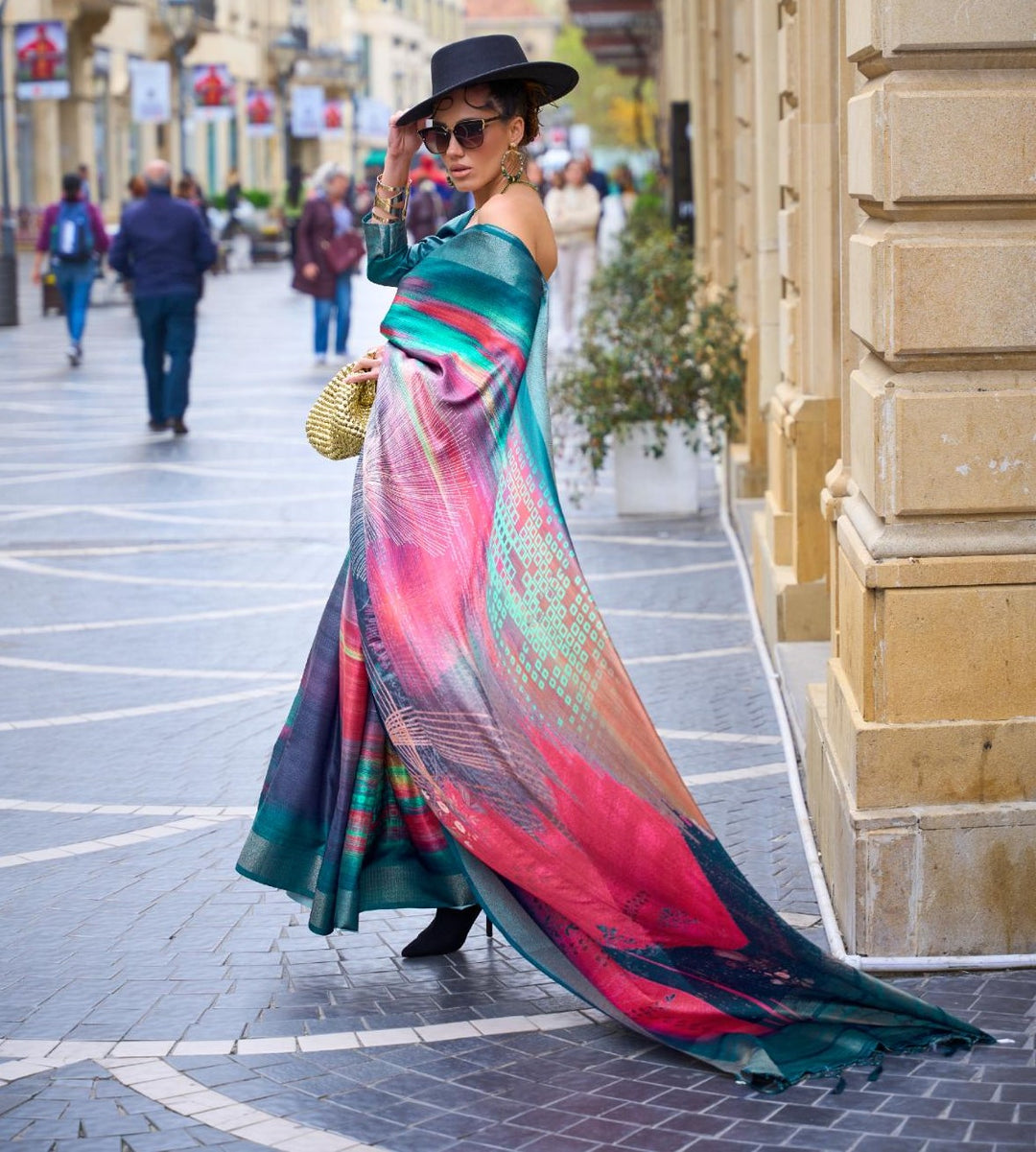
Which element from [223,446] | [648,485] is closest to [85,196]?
[223,446]

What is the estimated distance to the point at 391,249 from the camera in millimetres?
4969

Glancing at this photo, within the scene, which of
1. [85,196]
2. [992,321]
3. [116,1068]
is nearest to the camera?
[116,1068]

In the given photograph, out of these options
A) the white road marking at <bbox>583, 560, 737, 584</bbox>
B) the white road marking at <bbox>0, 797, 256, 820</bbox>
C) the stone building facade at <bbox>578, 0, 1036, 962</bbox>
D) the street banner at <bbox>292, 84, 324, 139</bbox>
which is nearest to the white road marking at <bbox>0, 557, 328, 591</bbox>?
the white road marking at <bbox>583, 560, 737, 584</bbox>

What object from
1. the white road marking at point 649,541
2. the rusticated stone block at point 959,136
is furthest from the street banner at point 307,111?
the rusticated stone block at point 959,136

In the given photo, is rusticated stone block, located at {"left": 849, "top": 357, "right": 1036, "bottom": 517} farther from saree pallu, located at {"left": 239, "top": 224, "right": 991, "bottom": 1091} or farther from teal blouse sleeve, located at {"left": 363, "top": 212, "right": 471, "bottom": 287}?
teal blouse sleeve, located at {"left": 363, "top": 212, "right": 471, "bottom": 287}

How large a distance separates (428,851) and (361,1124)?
912 millimetres

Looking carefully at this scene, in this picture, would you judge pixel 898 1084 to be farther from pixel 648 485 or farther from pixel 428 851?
pixel 648 485

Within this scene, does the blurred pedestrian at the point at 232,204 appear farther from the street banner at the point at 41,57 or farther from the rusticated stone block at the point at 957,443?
the rusticated stone block at the point at 957,443

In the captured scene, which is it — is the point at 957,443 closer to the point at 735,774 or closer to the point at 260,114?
the point at 735,774

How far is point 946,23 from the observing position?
4.63 m

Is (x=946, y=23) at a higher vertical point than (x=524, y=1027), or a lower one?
higher

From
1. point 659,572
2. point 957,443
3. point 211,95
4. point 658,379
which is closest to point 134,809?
point 957,443

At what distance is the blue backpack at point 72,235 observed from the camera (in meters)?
24.0

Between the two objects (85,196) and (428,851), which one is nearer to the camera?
(428,851)
